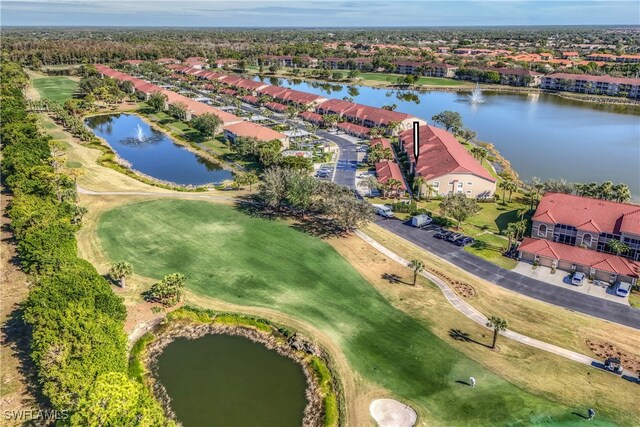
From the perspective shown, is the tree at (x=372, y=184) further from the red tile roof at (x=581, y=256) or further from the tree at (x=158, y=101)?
the tree at (x=158, y=101)

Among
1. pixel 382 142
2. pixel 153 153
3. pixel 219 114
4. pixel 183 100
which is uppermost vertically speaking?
pixel 183 100

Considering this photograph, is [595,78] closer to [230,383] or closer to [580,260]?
[580,260]

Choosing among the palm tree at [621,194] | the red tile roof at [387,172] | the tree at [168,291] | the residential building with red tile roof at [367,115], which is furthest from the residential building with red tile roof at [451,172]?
the tree at [168,291]

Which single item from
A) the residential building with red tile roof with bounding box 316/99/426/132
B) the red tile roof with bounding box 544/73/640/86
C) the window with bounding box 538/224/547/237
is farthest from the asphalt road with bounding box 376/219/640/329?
the red tile roof with bounding box 544/73/640/86

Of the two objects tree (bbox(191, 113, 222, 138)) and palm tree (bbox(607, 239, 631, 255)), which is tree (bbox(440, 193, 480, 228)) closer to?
palm tree (bbox(607, 239, 631, 255))

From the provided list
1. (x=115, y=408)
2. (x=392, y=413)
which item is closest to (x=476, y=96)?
(x=392, y=413)

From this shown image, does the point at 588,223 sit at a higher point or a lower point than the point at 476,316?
higher
